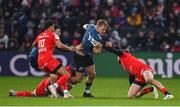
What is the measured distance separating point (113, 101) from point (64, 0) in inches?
593

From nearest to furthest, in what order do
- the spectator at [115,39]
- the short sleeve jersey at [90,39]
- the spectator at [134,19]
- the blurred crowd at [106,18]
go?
the short sleeve jersey at [90,39], the spectator at [115,39], the blurred crowd at [106,18], the spectator at [134,19]

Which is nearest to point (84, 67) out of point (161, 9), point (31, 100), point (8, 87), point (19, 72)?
point (31, 100)

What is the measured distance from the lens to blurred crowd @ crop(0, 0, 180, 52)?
2759cm

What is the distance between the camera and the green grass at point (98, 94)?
50.0ft

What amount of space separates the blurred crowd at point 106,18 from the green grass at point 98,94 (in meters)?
2.10

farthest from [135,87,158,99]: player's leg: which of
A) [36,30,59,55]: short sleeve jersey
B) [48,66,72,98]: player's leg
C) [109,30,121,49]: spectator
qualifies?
[109,30,121,49]: spectator

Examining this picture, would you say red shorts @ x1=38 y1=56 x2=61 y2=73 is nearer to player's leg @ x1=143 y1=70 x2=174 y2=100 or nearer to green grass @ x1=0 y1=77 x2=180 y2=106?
green grass @ x1=0 y1=77 x2=180 y2=106

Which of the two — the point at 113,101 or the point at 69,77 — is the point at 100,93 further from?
the point at 113,101

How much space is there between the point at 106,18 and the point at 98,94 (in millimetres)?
8514

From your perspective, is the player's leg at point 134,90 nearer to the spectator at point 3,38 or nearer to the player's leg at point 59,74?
the player's leg at point 59,74

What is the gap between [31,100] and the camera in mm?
16078

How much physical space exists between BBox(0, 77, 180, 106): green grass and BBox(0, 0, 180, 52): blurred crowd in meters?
2.10

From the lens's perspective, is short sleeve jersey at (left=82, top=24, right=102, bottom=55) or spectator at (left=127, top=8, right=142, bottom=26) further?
spectator at (left=127, top=8, right=142, bottom=26)

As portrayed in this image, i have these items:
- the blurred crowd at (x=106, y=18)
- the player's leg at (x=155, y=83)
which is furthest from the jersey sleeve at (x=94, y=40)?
the blurred crowd at (x=106, y=18)
